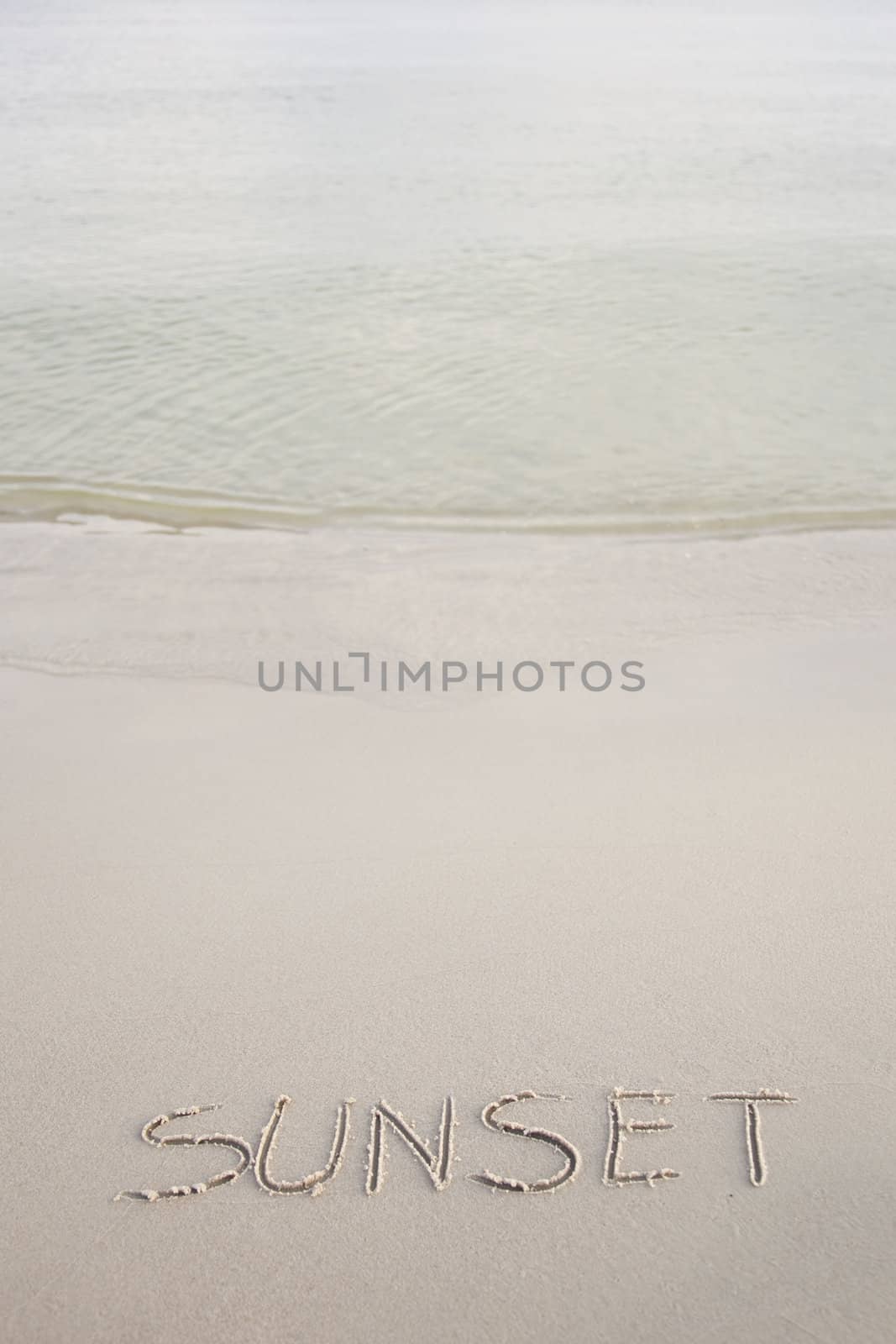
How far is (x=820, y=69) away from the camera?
23.0 m

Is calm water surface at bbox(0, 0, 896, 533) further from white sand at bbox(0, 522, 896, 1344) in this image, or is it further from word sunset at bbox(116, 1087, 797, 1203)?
word sunset at bbox(116, 1087, 797, 1203)

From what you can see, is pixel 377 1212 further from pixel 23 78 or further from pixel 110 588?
pixel 23 78

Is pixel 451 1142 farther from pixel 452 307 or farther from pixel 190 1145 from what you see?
pixel 452 307

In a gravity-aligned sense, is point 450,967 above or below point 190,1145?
above

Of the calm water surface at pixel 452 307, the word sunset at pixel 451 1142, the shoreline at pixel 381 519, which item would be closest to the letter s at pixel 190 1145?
the word sunset at pixel 451 1142

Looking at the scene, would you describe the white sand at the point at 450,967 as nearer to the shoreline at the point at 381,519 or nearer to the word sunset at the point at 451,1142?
the word sunset at the point at 451,1142

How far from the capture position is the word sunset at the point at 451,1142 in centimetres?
213

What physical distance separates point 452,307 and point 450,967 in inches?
271

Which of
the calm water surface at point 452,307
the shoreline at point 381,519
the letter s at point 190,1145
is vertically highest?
the calm water surface at point 452,307

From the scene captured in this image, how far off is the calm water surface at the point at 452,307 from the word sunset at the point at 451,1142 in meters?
3.58

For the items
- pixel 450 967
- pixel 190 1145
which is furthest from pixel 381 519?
pixel 190 1145

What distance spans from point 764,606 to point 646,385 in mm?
2995

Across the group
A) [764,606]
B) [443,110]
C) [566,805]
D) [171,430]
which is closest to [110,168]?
[443,110]

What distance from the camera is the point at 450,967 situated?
2.62m
